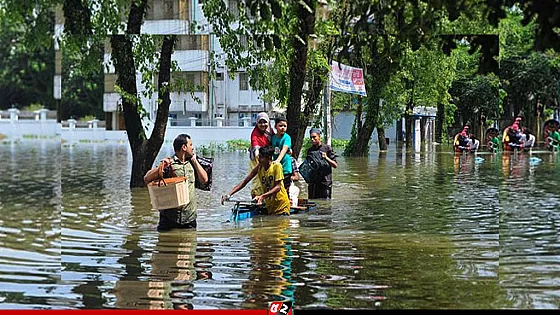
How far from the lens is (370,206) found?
7668 millimetres

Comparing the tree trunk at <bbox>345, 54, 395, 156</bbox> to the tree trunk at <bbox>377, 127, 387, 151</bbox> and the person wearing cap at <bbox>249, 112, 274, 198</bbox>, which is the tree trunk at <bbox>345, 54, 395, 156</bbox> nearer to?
the tree trunk at <bbox>377, 127, 387, 151</bbox>

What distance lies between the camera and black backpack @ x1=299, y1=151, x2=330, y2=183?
307 inches

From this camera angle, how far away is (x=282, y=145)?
7.68m

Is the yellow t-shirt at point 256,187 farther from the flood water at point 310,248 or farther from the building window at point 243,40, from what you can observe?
the building window at point 243,40

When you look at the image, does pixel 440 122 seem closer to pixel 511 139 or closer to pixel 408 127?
pixel 408 127

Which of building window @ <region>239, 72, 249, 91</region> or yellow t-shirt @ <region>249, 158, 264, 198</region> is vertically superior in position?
building window @ <region>239, 72, 249, 91</region>

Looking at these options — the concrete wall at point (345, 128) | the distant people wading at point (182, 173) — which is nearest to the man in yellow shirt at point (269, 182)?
the distant people wading at point (182, 173)

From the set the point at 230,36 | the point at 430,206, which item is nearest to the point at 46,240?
the point at 230,36

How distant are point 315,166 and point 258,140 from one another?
2.01ft

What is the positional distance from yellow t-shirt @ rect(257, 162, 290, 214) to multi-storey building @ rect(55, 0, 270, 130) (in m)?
0.46

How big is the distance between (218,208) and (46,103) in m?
1.93

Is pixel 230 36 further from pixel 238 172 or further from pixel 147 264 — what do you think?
pixel 147 264

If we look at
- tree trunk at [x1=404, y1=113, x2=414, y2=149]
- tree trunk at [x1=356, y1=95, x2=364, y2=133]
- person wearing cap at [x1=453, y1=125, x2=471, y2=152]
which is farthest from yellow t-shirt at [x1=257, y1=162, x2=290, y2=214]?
person wearing cap at [x1=453, y1=125, x2=471, y2=152]

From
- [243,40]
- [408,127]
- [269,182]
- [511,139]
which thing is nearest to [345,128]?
[408,127]
